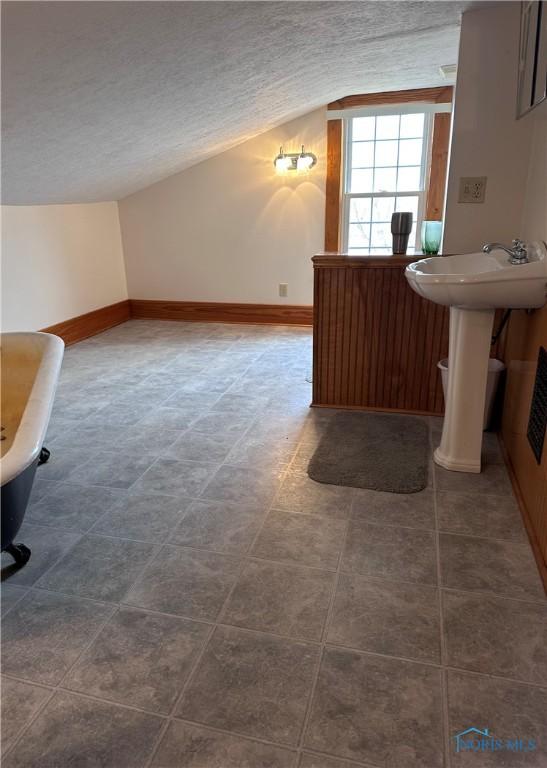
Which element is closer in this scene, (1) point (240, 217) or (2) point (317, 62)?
(2) point (317, 62)

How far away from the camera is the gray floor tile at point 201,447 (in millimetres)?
2512

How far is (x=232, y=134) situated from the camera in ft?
13.9

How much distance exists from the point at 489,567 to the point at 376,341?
147cm

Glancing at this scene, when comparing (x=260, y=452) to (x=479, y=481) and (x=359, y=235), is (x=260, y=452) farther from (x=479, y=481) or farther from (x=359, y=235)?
(x=359, y=235)

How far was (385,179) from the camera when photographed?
4.62 metres

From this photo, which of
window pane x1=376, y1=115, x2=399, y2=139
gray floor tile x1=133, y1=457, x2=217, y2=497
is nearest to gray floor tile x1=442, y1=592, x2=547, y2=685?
gray floor tile x1=133, y1=457, x2=217, y2=497

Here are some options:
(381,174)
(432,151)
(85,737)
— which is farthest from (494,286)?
(381,174)

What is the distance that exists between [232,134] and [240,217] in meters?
0.84

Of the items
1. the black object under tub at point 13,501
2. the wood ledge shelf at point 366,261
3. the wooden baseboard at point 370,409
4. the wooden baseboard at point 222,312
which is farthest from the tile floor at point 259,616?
the wooden baseboard at point 222,312

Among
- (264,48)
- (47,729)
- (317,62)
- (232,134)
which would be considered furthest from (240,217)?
(47,729)

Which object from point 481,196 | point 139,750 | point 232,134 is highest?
point 232,134

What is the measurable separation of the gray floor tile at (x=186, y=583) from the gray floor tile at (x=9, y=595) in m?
0.36

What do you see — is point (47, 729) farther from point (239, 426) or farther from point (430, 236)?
point (430, 236)

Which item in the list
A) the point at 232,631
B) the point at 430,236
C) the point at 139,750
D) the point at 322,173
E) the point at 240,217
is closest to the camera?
the point at 139,750
